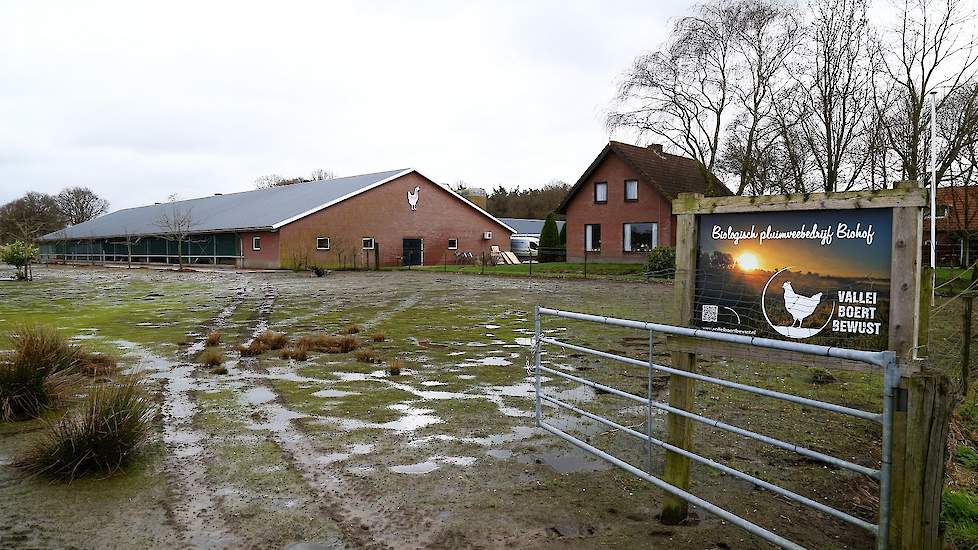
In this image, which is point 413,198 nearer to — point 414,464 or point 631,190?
point 631,190

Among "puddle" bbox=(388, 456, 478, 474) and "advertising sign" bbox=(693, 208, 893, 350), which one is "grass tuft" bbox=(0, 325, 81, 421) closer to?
"puddle" bbox=(388, 456, 478, 474)

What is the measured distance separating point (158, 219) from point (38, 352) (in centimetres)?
5355

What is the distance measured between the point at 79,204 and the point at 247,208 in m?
63.9

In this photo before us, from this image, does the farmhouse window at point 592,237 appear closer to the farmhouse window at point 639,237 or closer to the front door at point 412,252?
the farmhouse window at point 639,237

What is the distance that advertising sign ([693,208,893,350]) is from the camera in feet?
12.9

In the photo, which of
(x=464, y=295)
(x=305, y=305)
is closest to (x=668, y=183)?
(x=464, y=295)

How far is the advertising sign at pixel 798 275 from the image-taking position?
3941mm

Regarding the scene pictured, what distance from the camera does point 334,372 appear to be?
912 centimetres

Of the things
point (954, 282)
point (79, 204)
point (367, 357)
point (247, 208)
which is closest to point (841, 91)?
point (954, 282)

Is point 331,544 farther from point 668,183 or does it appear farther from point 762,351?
point 668,183

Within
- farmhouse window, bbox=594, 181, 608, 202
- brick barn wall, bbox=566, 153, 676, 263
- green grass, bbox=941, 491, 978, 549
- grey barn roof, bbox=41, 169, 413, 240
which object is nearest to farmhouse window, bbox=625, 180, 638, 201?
brick barn wall, bbox=566, 153, 676, 263

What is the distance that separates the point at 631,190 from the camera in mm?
37938

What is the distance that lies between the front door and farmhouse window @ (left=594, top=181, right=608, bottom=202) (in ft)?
44.0

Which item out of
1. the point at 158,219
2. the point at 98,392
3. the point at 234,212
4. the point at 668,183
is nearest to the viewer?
→ the point at 98,392
